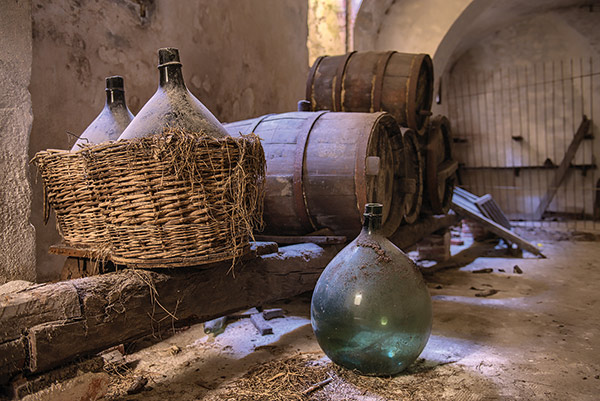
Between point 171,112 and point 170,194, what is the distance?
347 millimetres

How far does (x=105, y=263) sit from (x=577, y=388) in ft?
6.57

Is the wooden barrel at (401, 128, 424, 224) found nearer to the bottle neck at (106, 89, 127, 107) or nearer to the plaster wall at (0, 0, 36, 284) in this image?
the bottle neck at (106, 89, 127, 107)

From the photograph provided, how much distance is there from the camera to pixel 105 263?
1896 mm

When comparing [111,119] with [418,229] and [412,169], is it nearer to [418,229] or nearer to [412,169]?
[412,169]

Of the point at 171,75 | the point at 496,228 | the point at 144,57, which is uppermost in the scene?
the point at 144,57

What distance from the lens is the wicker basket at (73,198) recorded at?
181 centimetres

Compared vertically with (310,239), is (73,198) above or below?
above

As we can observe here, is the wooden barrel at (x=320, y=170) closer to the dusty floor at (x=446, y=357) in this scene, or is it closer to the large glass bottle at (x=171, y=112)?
the dusty floor at (x=446, y=357)

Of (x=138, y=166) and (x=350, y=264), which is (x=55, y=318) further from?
(x=350, y=264)

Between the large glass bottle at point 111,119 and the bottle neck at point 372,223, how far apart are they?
1.15 metres

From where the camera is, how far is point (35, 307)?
1541 mm

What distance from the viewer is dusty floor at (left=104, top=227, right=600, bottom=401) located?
2.01 m

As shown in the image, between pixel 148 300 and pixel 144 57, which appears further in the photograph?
pixel 144 57

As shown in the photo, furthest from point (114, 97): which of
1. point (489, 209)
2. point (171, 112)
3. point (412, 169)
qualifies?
point (489, 209)
